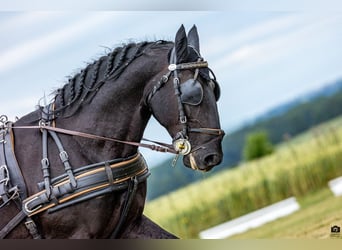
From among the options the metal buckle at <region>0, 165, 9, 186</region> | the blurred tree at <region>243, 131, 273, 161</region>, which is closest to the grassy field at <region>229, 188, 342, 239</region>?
the blurred tree at <region>243, 131, 273, 161</region>

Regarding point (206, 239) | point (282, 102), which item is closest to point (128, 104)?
point (206, 239)

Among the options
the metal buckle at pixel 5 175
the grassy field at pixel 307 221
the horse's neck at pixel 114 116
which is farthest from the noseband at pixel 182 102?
the grassy field at pixel 307 221

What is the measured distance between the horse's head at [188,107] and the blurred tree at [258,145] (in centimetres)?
161

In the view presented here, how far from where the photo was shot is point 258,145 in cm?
451

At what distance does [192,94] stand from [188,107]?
7cm

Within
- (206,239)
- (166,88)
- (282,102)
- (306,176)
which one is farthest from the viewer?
(306,176)

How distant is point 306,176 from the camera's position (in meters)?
4.73

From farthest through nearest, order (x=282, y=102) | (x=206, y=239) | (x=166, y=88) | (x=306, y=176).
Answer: (x=306, y=176) < (x=282, y=102) < (x=206, y=239) < (x=166, y=88)

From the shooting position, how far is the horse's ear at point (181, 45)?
114 inches

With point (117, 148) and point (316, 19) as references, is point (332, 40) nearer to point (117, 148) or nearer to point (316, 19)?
point (316, 19)

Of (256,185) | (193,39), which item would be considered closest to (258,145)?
(256,185)

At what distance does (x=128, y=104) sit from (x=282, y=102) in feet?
5.88

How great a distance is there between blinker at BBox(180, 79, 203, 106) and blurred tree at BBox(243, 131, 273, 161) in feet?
5.45

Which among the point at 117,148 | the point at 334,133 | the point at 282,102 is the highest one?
the point at 117,148
